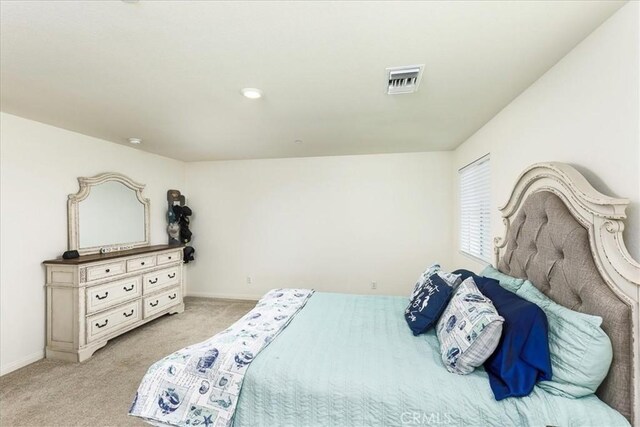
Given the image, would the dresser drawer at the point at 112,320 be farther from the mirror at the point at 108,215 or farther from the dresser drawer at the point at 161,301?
the mirror at the point at 108,215

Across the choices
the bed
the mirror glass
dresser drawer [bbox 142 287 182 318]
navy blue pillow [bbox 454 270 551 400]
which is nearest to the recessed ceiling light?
the bed

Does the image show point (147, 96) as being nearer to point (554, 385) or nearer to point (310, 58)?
point (310, 58)

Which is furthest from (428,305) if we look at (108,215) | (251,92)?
(108,215)

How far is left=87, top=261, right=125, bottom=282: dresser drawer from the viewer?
281cm

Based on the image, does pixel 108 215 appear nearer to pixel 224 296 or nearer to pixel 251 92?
pixel 224 296

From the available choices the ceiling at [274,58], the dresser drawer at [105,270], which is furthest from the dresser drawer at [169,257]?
the ceiling at [274,58]

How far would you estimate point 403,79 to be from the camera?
187cm

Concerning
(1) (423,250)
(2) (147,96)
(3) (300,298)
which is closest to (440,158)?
(1) (423,250)

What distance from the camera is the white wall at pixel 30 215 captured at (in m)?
2.53

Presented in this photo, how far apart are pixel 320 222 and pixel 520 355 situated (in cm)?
329

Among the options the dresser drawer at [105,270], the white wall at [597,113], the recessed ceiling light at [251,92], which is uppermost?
the recessed ceiling light at [251,92]

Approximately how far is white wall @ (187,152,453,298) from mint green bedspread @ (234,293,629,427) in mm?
2517

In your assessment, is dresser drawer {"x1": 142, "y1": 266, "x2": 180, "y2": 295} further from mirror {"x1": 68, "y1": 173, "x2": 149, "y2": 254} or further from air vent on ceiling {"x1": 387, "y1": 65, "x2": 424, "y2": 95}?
air vent on ceiling {"x1": 387, "y1": 65, "x2": 424, "y2": 95}

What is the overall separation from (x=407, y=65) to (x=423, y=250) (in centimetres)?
299
